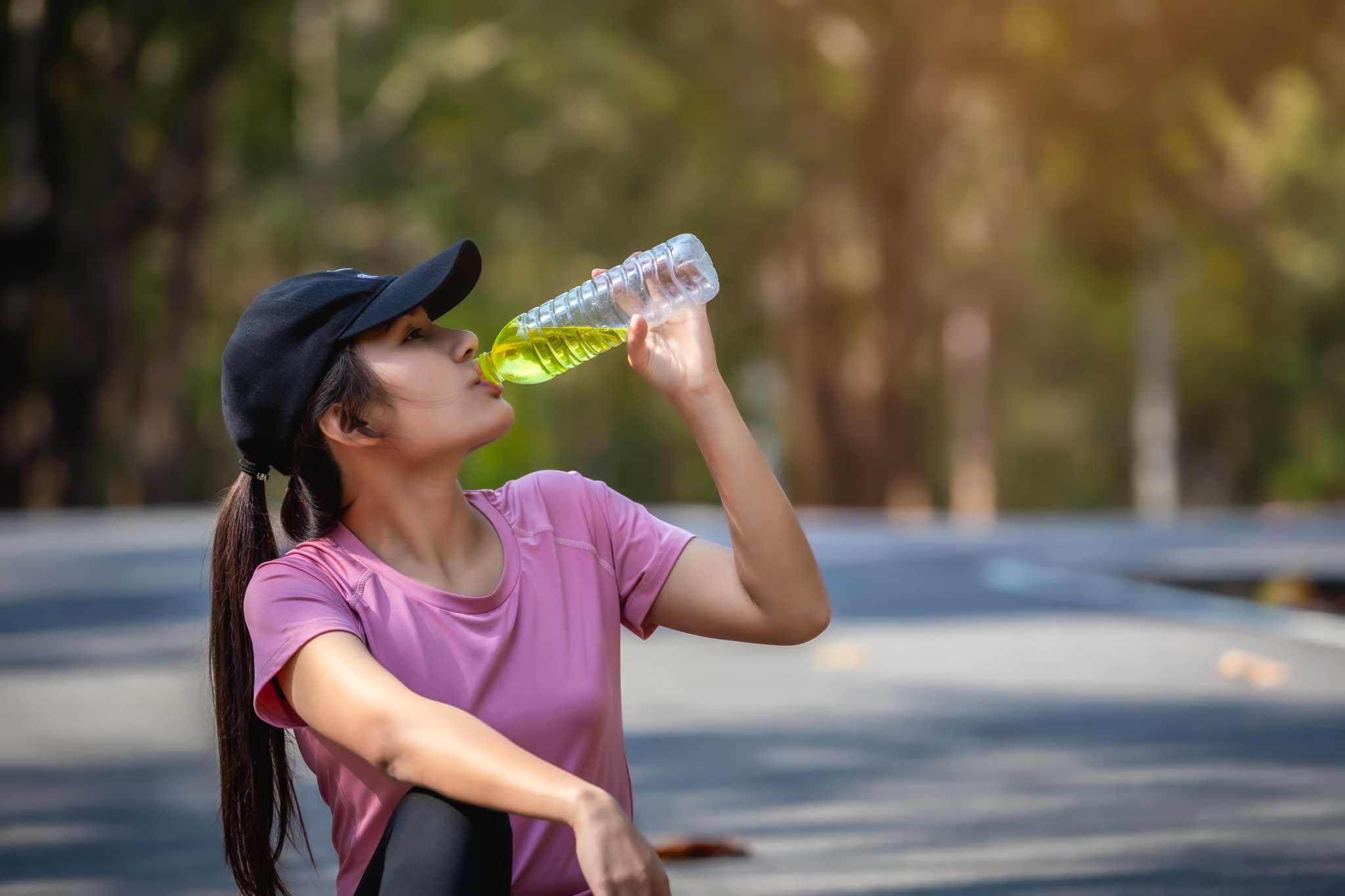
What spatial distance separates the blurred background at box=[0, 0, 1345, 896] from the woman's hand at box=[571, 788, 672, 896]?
1345mm

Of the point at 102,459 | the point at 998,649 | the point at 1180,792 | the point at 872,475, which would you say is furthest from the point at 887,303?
the point at 1180,792

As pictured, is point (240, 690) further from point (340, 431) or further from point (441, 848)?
point (441, 848)

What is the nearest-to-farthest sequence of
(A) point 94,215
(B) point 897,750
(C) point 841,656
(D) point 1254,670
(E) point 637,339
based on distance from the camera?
1. (E) point 637,339
2. (B) point 897,750
3. (D) point 1254,670
4. (C) point 841,656
5. (A) point 94,215

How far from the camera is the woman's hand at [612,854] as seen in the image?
9.91ft

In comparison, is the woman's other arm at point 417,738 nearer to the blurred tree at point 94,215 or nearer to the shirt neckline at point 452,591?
the shirt neckline at point 452,591

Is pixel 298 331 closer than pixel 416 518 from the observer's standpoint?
Yes

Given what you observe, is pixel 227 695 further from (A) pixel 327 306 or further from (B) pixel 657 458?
(B) pixel 657 458

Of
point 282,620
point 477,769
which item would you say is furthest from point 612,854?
point 282,620

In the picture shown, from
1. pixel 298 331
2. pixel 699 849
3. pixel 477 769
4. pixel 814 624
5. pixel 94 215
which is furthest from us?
pixel 94 215

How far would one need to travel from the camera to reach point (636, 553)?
3.94 m

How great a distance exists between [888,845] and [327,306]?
3.79 meters

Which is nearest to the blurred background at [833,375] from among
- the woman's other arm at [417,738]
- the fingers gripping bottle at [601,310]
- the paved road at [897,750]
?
the paved road at [897,750]

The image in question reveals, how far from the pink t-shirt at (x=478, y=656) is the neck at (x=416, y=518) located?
1.9 inches

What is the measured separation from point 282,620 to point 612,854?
2.47 feet
